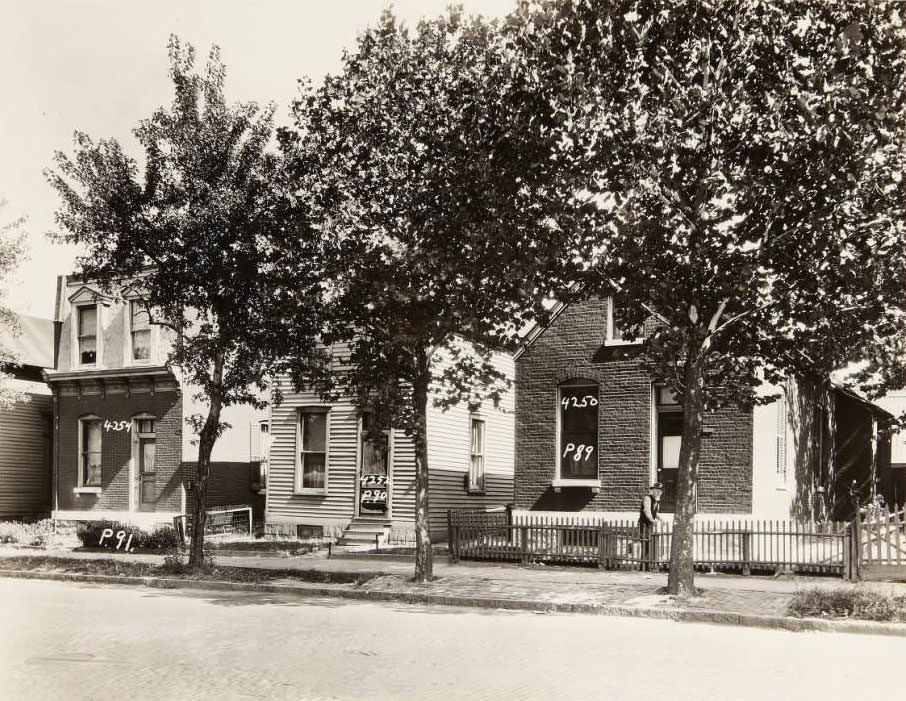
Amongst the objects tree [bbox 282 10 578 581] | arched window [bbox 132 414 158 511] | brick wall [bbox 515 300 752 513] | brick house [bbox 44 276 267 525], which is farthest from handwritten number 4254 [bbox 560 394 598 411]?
arched window [bbox 132 414 158 511]

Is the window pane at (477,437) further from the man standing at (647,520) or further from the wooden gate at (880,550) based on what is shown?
the wooden gate at (880,550)

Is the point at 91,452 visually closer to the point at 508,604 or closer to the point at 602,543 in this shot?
the point at 602,543

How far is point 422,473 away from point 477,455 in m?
10.4

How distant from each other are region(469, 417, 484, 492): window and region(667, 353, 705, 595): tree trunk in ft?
41.0

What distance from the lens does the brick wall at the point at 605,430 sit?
2217 centimetres

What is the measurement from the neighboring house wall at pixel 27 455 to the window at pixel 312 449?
1066cm

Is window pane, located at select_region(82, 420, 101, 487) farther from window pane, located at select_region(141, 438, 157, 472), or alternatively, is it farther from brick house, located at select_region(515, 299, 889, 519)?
brick house, located at select_region(515, 299, 889, 519)

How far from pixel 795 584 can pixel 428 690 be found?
33.9ft

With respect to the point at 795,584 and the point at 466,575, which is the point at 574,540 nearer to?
the point at 466,575

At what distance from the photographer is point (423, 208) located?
16.1 metres

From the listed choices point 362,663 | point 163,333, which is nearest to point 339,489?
point 163,333

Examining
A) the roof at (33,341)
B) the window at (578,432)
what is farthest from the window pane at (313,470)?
the roof at (33,341)

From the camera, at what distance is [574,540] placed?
1942 cm

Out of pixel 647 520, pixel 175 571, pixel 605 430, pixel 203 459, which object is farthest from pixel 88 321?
pixel 647 520
